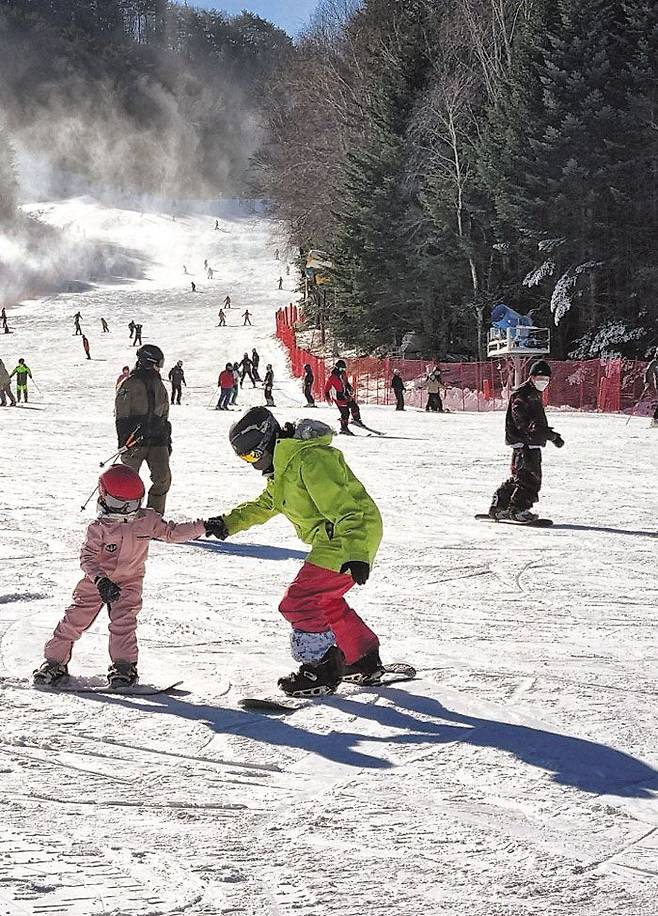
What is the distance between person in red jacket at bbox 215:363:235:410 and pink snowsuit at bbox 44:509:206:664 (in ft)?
74.0

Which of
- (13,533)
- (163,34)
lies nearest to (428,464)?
(13,533)

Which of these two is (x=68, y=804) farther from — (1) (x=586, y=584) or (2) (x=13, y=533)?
(2) (x=13, y=533)

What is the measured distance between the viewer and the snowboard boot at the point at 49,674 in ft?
15.0

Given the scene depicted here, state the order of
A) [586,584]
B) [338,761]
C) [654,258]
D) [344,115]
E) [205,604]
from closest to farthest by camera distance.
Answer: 1. [338,761]
2. [205,604]
3. [586,584]
4. [654,258]
5. [344,115]

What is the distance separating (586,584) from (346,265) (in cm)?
2814

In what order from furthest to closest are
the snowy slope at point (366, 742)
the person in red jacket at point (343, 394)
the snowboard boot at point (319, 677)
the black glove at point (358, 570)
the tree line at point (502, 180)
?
the tree line at point (502, 180) → the person in red jacket at point (343, 394) → the snowboard boot at point (319, 677) → the black glove at point (358, 570) → the snowy slope at point (366, 742)

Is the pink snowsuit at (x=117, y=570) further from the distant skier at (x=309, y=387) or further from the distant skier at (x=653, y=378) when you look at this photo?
the distant skier at (x=309, y=387)

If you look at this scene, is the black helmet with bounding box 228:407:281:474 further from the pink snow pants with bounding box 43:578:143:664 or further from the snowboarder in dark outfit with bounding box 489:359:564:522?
the snowboarder in dark outfit with bounding box 489:359:564:522

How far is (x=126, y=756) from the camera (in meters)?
3.73

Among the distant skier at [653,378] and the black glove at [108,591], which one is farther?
the distant skier at [653,378]

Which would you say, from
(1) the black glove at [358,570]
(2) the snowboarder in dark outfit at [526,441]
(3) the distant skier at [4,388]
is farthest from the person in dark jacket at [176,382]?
(1) the black glove at [358,570]

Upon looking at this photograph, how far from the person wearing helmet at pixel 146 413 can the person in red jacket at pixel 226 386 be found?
18467 millimetres

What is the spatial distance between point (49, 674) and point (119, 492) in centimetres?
83

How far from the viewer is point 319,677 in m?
4.46
